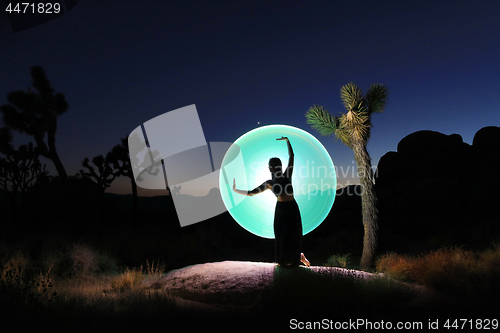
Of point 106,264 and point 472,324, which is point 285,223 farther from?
point 106,264

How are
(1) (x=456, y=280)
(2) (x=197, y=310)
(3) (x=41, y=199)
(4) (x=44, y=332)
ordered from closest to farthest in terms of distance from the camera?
(4) (x=44, y=332) < (2) (x=197, y=310) < (1) (x=456, y=280) < (3) (x=41, y=199)

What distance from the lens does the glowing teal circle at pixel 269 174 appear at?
7051 mm

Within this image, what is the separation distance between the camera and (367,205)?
10.4m

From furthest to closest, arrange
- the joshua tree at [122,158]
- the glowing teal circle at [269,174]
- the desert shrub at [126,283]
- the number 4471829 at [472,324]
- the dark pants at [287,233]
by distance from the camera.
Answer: the joshua tree at [122,158] → the glowing teal circle at [269,174] → the desert shrub at [126,283] → the dark pants at [287,233] → the number 4471829 at [472,324]

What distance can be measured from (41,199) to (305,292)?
2910 cm

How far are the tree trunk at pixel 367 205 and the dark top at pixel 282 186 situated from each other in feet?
17.2

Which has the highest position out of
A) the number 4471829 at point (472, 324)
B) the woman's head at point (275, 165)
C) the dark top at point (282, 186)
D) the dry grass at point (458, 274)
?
the woman's head at point (275, 165)

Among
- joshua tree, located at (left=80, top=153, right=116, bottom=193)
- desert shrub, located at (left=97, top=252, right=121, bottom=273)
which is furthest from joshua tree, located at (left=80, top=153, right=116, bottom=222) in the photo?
desert shrub, located at (left=97, top=252, right=121, bottom=273)

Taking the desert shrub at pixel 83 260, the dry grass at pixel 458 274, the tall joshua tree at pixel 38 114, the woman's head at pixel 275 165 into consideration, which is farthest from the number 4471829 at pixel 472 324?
the tall joshua tree at pixel 38 114

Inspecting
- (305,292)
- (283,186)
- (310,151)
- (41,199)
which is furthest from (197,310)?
(41,199)

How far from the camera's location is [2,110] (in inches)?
687

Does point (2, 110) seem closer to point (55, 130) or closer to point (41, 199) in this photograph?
point (55, 130)

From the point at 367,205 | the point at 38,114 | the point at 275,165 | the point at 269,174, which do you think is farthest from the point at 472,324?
the point at 38,114

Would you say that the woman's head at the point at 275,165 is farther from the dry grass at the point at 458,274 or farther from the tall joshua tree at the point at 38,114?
the tall joshua tree at the point at 38,114
